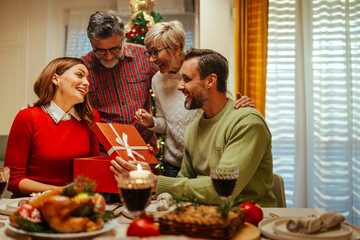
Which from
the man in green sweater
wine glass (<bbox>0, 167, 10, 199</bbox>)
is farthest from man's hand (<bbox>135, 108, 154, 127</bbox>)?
wine glass (<bbox>0, 167, 10, 199</bbox>)

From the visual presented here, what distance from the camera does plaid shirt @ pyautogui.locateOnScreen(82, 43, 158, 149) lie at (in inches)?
107

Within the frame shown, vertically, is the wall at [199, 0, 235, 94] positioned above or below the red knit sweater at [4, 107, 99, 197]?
above

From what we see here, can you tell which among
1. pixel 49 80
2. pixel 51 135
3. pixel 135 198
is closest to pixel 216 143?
pixel 135 198

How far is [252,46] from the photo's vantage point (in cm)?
401

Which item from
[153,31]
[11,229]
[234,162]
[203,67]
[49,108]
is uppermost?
[153,31]

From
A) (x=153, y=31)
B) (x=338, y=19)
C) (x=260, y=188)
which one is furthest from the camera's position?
(x=338, y=19)

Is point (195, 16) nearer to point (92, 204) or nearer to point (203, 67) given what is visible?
point (203, 67)

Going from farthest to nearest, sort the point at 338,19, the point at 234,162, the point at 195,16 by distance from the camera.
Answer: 1. the point at 195,16
2. the point at 338,19
3. the point at 234,162

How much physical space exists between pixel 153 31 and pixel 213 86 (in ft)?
2.13

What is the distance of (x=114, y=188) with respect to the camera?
181 centimetres

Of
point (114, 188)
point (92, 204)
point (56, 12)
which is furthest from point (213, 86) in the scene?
point (56, 12)

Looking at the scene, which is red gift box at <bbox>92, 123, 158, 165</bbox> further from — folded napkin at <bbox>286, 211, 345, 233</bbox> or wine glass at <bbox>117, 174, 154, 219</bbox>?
folded napkin at <bbox>286, 211, 345, 233</bbox>

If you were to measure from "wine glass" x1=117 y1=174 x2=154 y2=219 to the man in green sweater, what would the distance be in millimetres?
463

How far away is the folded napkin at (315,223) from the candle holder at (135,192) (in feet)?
1.48
